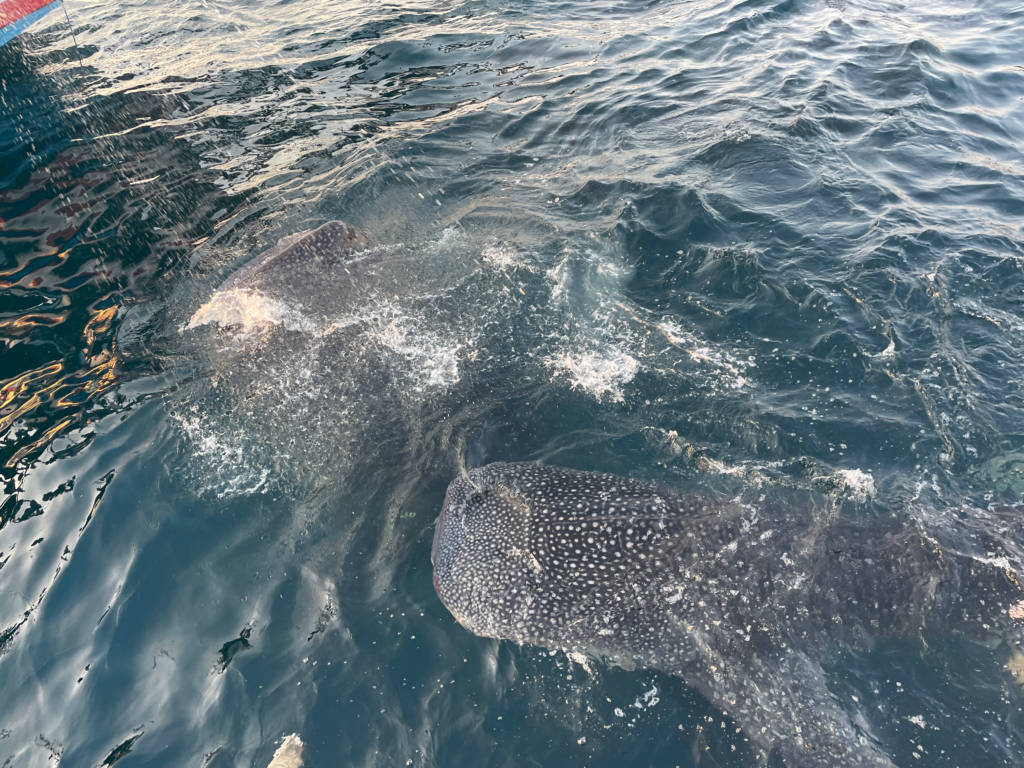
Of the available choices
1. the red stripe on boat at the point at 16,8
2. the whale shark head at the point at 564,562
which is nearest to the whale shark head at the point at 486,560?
the whale shark head at the point at 564,562

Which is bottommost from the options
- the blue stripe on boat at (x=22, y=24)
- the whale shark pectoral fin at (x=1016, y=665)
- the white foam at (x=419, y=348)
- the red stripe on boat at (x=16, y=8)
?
the whale shark pectoral fin at (x=1016, y=665)

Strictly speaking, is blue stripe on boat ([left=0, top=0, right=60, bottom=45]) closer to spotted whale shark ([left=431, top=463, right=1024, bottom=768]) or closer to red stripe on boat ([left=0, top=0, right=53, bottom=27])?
red stripe on boat ([left=0, top=0, right=53, bottom=27])

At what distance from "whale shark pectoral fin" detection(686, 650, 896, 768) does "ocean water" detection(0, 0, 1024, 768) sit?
24 centimetres

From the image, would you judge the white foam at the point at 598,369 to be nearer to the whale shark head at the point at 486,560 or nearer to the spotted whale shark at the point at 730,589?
the spotted whale shark at the point at 730,589

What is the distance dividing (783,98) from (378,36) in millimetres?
12863

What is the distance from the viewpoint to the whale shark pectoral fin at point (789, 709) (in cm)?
513

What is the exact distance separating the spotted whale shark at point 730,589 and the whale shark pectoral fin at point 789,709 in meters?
0.01

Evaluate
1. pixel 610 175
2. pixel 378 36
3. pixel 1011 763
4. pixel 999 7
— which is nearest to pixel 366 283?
pixel 610 175

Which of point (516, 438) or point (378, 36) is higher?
point (378, 36)

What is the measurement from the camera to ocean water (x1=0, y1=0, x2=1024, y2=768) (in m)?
5.70

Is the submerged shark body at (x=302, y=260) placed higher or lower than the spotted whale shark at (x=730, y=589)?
higher

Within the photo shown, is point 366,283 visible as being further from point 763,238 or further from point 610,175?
point 763,238

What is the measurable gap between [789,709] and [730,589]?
3.92 feet

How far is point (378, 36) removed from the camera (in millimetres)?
17891
